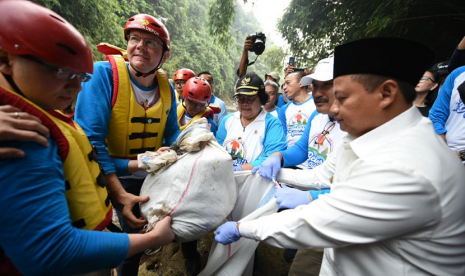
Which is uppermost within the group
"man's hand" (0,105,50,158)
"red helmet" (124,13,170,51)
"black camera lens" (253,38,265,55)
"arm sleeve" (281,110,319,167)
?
"black camera lens" (253,38,265,55)

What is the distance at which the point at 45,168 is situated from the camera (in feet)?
2.67

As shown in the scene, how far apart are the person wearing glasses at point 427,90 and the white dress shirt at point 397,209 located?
125 inches

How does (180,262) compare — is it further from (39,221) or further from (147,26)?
(147,26)

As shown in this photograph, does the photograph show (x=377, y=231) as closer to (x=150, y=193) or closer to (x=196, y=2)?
(x=150, y=193)

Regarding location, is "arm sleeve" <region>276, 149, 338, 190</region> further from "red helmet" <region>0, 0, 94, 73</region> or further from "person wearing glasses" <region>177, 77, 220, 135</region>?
"red helmet" <region>0, 0, 94, 73</region>

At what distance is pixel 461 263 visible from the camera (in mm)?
1026

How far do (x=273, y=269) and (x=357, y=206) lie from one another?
85.9 inches

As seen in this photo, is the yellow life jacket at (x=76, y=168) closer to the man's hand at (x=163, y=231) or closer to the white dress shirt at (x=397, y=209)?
the man's hand at (x=163, y=231)

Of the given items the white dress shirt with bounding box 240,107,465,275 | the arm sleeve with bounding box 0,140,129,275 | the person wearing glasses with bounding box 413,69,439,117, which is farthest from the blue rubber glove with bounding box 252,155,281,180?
the person wearing glasses with bounding box 413,69,439,117

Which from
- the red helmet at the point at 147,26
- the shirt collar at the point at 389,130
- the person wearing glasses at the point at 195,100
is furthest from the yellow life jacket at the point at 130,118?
the shirt collar at the point at 389,130

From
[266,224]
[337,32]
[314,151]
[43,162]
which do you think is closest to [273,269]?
[314,151]

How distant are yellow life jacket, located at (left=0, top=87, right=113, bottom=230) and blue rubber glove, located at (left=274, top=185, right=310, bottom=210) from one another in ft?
4.46

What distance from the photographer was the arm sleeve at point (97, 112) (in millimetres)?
1620

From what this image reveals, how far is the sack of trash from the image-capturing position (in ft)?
5.05
